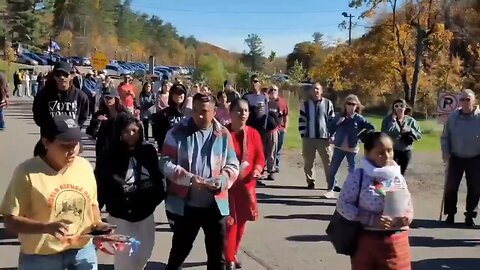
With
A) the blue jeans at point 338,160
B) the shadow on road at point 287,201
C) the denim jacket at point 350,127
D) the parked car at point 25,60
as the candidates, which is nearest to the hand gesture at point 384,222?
the shadow on road at point 287,201

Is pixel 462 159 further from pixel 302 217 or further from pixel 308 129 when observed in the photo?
pixel 308 129

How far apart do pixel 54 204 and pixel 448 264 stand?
527 centimetres

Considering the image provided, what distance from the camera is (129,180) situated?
5781mm

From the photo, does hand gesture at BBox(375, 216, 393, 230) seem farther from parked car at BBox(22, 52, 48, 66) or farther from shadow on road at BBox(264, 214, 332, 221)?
parked car at BBox(22, 52, 48, 66)

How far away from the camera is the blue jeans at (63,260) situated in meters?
4.16

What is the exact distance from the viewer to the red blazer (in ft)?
23.5

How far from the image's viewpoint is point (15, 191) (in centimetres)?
401

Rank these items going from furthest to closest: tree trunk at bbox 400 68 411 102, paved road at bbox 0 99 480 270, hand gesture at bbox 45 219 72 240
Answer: tree trunk at bbox 400 68 411 102, paved road at bbox 0 99 480 270, hand gesture at bbox 45 219 72 240

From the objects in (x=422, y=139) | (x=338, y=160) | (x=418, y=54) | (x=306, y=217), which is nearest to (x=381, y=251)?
(x=306, y=217)

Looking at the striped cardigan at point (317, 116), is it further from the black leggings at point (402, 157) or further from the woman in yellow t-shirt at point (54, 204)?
the woman in yellow t-shirt at point (54, 204)

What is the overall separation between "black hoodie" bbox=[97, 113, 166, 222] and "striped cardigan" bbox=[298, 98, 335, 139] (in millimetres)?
6868

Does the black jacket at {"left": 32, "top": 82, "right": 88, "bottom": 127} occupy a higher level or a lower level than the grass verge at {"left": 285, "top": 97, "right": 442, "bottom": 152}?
higher

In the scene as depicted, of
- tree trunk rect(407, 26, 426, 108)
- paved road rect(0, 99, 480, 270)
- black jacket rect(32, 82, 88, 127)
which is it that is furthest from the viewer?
tree trunk rect(407, 26, 426, 108)

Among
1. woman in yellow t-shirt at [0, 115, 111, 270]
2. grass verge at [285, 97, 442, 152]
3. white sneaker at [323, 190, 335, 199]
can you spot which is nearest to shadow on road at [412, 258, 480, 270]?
white sneaker at [323, 190, 335, 199]
